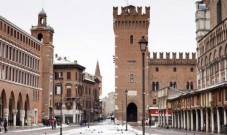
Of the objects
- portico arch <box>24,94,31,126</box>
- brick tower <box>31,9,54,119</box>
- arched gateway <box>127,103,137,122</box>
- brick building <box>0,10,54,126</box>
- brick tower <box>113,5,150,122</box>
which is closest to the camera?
brick building <box>0,10,54,126</box>

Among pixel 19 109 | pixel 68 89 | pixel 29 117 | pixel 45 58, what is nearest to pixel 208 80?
pixel 29 117

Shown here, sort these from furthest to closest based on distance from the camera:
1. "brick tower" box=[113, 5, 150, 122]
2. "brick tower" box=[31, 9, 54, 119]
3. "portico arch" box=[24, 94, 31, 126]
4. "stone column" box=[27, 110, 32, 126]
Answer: "brick tower" box=[113, 5, 150, 122]
"brick tower" box=[31, 9, 54, 119]
"stone column" box=[27, 110, 32, 126]
"portico arch" box=[24, 94, 31, 126]

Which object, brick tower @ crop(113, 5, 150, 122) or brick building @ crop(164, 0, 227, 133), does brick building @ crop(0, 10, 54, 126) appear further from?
brick building @ crop(164, 0, 227, 133)

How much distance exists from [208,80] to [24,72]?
31.2 meters

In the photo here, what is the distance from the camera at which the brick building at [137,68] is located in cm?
9638

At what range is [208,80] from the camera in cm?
7556

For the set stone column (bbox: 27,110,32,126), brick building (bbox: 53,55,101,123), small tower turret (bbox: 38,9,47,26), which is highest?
small tower turret (bbox: 38,9,47,26)

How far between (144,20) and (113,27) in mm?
7070

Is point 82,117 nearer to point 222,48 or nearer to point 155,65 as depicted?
point 155,65

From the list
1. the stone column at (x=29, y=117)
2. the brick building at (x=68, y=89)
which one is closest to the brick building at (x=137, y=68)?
the brick building at (x=68, y=89)

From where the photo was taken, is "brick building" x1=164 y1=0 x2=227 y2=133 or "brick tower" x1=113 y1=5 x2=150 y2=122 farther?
"brick tower" x1=113 y1=5 x2=150 y2=122

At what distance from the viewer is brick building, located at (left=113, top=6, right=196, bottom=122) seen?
9638cm

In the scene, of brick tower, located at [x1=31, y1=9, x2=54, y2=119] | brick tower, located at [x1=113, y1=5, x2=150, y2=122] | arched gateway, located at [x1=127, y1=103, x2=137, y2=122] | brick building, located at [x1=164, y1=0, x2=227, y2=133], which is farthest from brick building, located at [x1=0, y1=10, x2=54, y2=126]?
brick building, located at [x1=164, y1=0, x2=227, y2=133]

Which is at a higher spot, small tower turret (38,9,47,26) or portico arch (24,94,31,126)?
small tower turret (38,9,47,26)
